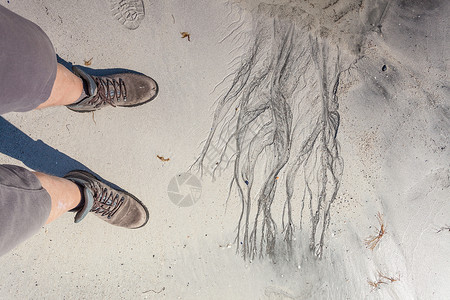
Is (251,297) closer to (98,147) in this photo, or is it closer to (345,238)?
(345,238)

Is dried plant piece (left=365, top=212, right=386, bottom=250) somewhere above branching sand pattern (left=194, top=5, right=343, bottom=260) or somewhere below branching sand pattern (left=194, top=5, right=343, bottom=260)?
below

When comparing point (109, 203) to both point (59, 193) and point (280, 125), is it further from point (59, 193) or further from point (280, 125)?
point (280, 125)

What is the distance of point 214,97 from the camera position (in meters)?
2.62

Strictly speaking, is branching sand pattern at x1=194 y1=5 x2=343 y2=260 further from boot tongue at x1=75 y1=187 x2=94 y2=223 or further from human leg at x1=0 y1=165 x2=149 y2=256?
boot tongue at x1=75 y1=187 x2=94 y2=223

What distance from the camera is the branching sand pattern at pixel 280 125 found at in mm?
2598

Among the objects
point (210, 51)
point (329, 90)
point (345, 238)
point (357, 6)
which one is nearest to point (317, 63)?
point (329, 90)

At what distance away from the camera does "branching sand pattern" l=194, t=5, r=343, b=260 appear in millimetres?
2598

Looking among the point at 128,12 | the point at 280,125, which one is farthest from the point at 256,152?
the point at 128,12

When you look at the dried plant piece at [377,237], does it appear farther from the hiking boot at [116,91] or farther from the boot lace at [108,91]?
the boot lace at [108,91]

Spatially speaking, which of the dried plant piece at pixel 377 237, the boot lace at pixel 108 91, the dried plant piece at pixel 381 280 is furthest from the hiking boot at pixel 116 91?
the dried plant piece at pixel 381 280

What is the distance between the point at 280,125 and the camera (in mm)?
2609

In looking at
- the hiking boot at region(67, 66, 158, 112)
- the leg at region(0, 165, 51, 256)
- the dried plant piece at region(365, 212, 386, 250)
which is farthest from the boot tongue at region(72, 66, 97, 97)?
the dried plant piece at region(365, 212, 386, 250)

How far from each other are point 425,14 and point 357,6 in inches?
25.1

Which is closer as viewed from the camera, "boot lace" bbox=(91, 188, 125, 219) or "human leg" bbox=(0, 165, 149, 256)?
"human leg" bbox=(0, 165, 149, 256)
